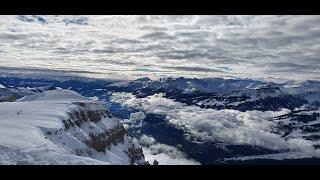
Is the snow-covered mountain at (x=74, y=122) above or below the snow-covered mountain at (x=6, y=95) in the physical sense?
below

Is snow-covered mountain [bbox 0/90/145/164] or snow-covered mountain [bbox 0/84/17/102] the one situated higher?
snow-covered mountain [bbox 0/84/17/102]

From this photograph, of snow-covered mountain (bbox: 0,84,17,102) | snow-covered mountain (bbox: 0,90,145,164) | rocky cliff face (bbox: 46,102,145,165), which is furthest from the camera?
snow-covered mountain (bbox: 0,84,17,102)

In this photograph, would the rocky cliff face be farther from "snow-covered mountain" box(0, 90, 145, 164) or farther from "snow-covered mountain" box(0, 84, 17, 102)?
"snow-covered mountain" box(0, 84, 17, 102)

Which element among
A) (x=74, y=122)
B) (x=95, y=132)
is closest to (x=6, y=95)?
(x=95, y=132)

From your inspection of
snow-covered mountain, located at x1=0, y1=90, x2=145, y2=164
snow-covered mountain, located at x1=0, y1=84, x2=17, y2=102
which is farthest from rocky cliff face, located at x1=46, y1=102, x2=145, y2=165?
snow-covered mountain, located at x1=0, y1=84, x2=17, y2=102

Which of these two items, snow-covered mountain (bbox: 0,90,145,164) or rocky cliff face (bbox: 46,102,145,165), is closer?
snow-covered mountain (bbox: 0,90,145,164)

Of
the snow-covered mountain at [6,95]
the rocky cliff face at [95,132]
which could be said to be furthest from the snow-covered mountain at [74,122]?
the snow-covered mountain at [6,95]

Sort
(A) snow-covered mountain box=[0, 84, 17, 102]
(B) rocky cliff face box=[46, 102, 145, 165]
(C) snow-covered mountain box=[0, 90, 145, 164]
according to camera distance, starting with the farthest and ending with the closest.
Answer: (A) snow-covered mountain box=[0, 84, 17, 102] → (B) rocky cliff face box=[46, 102, 145, 165] → (C) snow-covered mountain box=[0, 90, 145, 164]

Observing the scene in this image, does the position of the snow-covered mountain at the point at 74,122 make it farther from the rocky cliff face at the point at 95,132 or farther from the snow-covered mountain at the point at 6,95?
the snow-covered mountain at the point at 6,95
